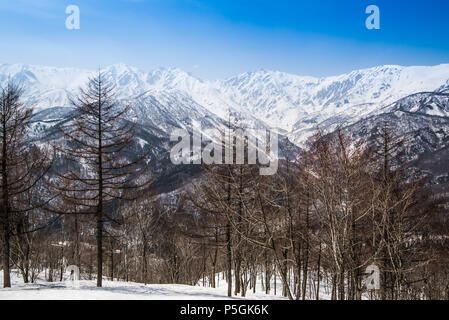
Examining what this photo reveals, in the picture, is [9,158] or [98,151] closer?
[9,158]

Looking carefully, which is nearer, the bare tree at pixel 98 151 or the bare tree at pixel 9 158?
the bare tree at pixel 9 158

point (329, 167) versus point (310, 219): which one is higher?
point (329, 167)

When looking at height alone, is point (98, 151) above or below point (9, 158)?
above

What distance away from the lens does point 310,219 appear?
806 inches

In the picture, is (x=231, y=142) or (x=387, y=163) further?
(x=231, y=142)

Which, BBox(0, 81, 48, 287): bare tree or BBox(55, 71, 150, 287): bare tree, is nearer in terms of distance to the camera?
BBox(0, 81, 48, 287): bare tree

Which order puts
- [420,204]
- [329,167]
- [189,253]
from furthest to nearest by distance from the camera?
1. [189,253]
2. [420,204]
3. [329,167]
